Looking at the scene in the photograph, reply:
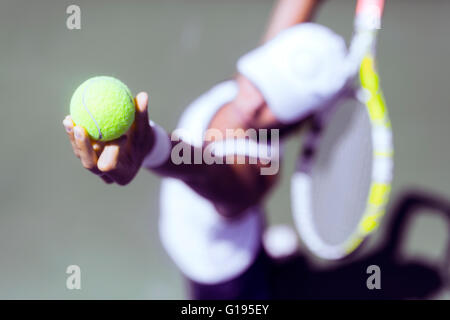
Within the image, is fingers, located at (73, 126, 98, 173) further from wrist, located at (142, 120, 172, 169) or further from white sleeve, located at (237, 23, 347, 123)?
white sleeve, located at (237, 23, 347, 123)

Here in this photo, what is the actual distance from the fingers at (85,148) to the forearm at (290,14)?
2.11 feet

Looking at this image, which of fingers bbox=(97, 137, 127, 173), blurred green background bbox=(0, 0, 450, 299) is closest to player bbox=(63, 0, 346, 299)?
fingers bbox=(97, 137, 127, 173)

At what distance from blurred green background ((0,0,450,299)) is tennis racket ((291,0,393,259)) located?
33 centimetres

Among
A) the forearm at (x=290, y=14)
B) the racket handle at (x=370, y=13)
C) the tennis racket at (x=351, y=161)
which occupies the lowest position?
the tennis racket at (x=351, y=161)

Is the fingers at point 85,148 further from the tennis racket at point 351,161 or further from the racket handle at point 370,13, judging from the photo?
the racket handle at point 370,13

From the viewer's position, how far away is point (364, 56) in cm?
116

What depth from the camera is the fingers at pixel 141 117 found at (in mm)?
817

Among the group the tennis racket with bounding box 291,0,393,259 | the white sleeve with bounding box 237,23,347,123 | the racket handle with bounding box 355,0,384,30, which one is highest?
the racket handle with bounding box 355,0,384,30

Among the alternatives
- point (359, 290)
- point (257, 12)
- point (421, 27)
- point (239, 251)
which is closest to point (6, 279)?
point (239, 251)

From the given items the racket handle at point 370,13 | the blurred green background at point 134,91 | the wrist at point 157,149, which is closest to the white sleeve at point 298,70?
the racket handle at point 370,13

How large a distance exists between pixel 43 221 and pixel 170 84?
72cm

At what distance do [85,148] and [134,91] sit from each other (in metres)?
1.27

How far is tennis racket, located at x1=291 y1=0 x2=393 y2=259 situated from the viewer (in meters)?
1.13
